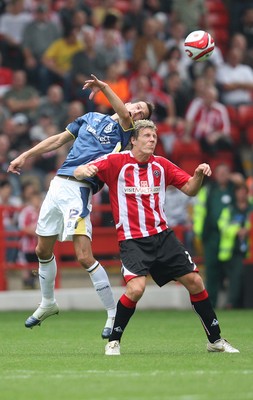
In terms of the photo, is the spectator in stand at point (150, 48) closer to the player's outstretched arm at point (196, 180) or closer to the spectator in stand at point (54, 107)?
the spectator in stand at point (54, 107)

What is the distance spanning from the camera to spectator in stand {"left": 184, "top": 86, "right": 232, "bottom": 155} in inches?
823

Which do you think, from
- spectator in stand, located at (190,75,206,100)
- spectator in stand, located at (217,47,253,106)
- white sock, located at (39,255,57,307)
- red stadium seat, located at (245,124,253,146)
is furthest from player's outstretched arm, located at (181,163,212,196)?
spectator in stand, located at (217,47,253,106)

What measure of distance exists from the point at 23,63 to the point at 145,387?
13.9 meters

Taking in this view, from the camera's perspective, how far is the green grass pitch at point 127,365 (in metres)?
7.68

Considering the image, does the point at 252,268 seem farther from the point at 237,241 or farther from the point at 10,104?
the point at 10,104

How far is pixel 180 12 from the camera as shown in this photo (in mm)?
23766

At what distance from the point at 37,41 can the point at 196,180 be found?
1209 cm

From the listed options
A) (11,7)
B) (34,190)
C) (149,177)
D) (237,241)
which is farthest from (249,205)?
(149,177)

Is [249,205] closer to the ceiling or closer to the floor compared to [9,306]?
closer to the ceiling

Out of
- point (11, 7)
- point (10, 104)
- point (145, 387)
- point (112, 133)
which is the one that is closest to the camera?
point (145, 387)

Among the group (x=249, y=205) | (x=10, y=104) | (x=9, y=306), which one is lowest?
(x=9, y=306)

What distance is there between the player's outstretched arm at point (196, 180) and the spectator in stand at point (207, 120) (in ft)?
35.0

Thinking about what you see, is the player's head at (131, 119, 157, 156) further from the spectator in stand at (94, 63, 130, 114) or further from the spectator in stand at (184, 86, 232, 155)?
the spectator in stand at (184, 86, 232, 155)

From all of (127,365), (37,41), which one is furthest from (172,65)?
(127,365)
